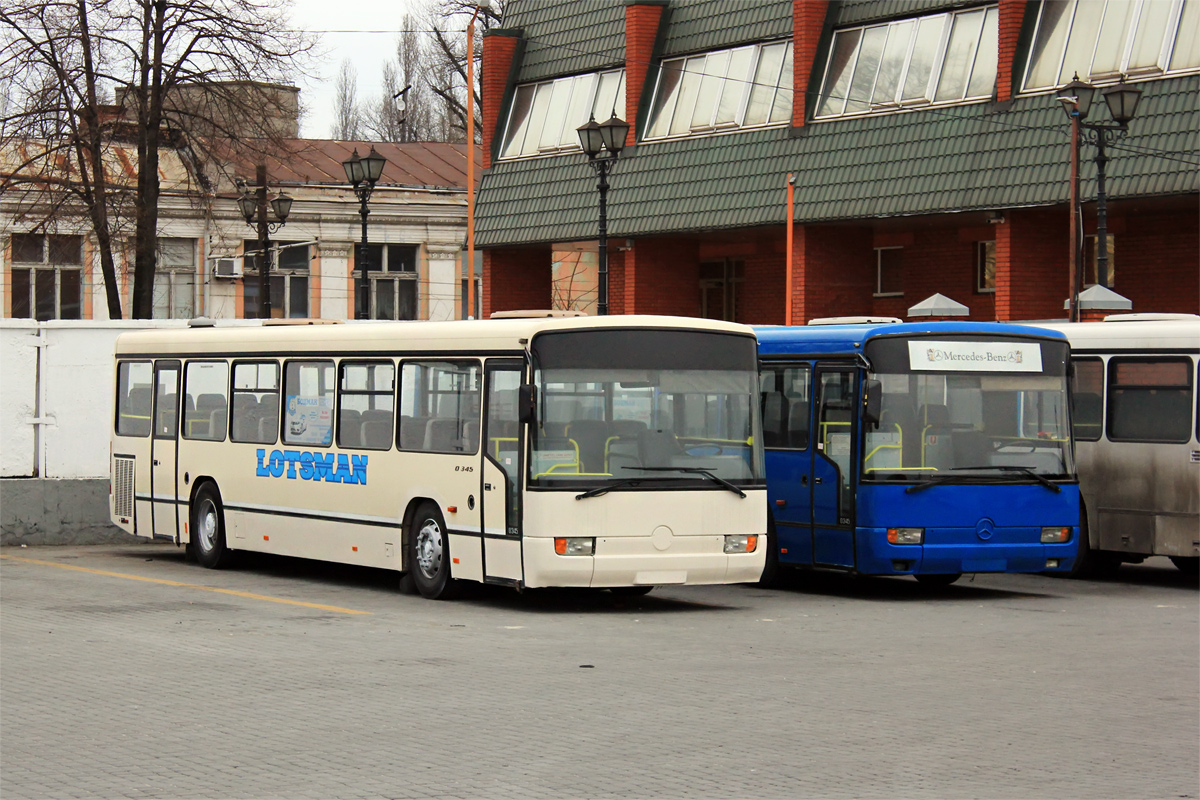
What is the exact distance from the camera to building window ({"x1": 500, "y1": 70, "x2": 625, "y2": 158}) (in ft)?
131

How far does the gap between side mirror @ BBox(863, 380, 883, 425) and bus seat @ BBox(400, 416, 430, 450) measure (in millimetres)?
4027

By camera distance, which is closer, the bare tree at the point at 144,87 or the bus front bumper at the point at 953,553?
the bus front bumper at the point at 953,553

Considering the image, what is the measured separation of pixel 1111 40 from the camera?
30.6 m

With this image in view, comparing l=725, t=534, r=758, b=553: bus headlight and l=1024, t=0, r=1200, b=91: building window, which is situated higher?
l=1024, t=0, r=1200, b=91: building window

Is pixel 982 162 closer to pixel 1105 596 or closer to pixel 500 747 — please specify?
pixel 1105 596

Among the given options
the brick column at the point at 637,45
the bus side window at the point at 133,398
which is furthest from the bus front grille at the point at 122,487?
the brick column at the point at 637,45

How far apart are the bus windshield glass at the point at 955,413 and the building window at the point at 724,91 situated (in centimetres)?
1957

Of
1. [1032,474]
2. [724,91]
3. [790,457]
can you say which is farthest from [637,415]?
[724,91]

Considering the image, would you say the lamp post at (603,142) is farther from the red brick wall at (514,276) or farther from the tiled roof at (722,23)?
the red brick wall at (514,276)

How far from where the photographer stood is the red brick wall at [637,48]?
38.6m

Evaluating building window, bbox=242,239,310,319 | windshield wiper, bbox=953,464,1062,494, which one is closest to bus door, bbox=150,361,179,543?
windshield wiper, bbox=953,464,1062,494

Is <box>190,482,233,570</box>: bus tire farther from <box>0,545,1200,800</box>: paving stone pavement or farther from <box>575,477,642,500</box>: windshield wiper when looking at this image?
<box>575,477,642,500</box>: windshield wiper

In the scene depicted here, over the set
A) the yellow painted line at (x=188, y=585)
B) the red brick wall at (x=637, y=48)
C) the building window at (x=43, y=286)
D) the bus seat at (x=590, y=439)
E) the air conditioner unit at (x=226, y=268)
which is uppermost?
the red brick wall at (x=637, y=48)

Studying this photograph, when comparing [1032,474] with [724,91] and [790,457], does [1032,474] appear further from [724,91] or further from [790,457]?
[724,91]
